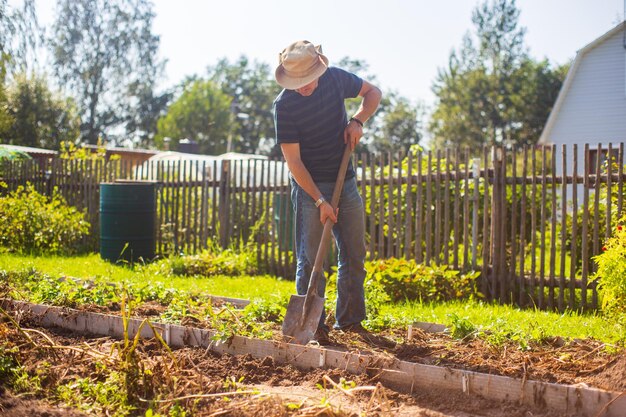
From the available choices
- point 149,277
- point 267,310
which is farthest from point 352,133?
point 149,277

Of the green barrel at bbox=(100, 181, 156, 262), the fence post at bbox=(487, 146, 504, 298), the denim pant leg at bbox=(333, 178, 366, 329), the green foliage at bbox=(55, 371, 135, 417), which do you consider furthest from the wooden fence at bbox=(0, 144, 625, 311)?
the green foliage at bbox=(55, 371, 135, 417)

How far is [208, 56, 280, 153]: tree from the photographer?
57.5 metres

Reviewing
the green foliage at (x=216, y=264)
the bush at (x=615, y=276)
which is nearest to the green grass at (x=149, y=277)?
the green foliage at (x=216, y=264)

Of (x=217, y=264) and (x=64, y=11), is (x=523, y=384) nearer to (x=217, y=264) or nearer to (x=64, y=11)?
(x=217, y=264)

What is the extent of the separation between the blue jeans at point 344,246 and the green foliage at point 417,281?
1580 millimetres

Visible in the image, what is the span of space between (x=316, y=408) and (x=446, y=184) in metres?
4.97

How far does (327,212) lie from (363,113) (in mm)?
802

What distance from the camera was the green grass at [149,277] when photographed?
697 centimetres

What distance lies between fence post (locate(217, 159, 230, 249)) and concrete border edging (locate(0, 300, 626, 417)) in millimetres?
4766

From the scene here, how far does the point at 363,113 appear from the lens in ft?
15.5

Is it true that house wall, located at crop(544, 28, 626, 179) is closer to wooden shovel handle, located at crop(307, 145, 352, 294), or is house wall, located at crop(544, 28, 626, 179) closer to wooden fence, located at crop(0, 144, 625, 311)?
wooden fence, located at crop(0, 144, 625, 311)

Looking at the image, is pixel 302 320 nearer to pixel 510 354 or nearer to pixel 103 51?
pixel 510 354

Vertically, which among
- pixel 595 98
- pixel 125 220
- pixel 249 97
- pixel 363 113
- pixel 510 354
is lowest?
pixel 510 354

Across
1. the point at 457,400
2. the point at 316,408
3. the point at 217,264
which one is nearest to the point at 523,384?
the point at 457,400
